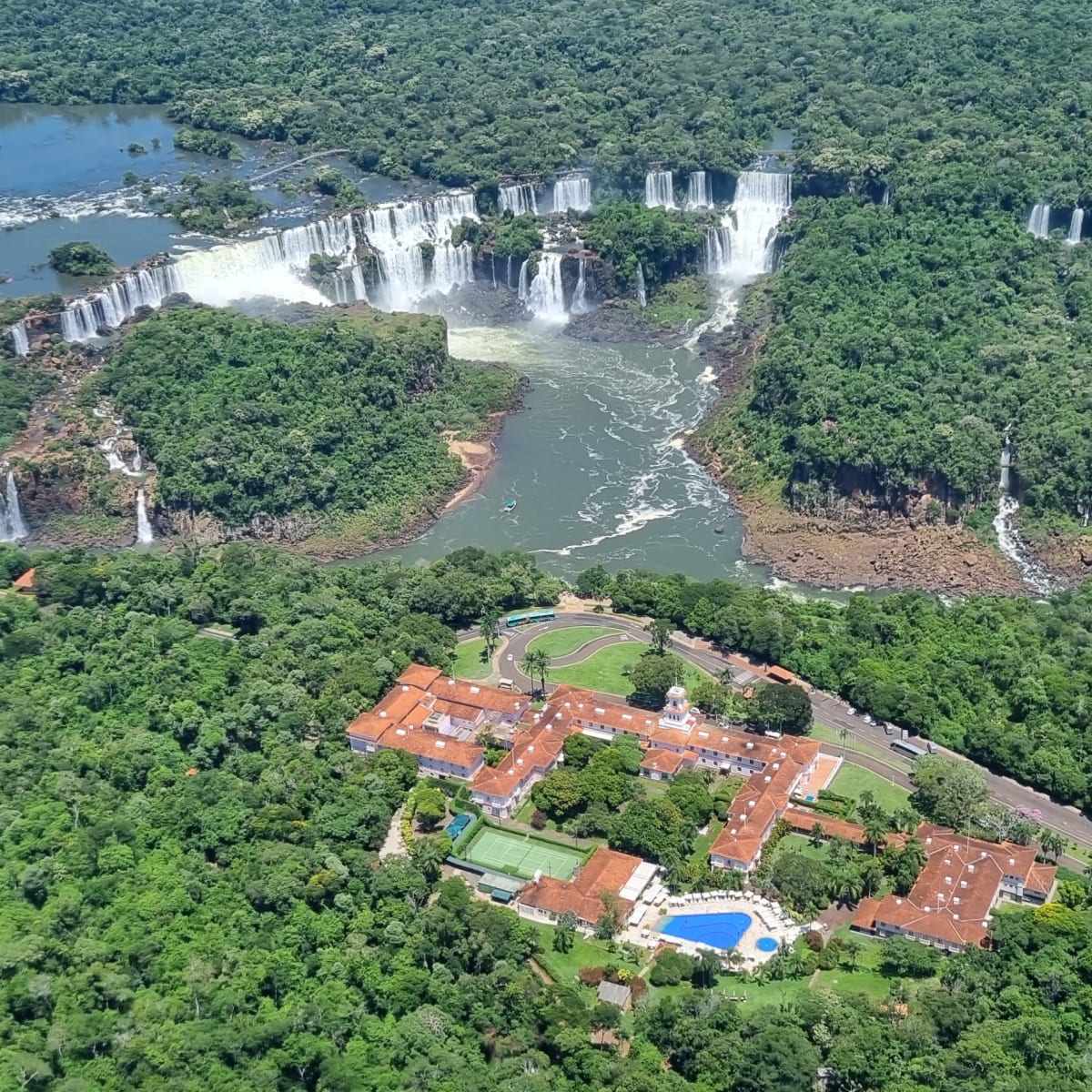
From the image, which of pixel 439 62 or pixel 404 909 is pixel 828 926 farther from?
pixel 439 62

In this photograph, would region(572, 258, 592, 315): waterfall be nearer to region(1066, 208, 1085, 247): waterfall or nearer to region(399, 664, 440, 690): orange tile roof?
region(1066, 208, 1085, 247): waterfall

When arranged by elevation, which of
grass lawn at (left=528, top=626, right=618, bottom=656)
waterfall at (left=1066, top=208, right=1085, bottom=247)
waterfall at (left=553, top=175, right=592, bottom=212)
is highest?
waterfall at (left=553, top=175, right=592, bottom=212)

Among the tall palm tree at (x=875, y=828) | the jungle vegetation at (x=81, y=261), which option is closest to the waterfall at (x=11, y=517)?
the jungle vegetation at (x=81, y=261)

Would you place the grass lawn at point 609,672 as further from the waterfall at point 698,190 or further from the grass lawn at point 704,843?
the waterfall at point 698,190

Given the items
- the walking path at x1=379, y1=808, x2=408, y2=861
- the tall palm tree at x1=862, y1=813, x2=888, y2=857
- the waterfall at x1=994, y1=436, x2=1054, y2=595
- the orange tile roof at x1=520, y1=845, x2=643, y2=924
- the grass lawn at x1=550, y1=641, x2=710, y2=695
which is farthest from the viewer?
the waterfall at x1=994, y1=436, x2=1054, y2=595

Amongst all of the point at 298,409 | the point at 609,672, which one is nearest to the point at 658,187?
the point at 298,409

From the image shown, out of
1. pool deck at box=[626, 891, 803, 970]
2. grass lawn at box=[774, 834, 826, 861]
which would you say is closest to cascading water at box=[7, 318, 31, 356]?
pool deck at box=[626, 891, 803, 970]
